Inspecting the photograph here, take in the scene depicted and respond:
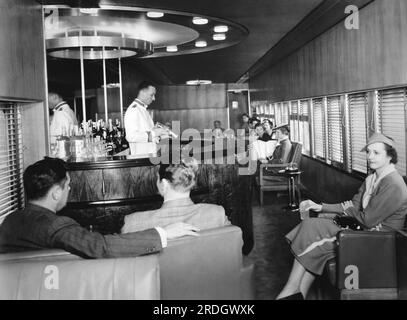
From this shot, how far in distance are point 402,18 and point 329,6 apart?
1.62m

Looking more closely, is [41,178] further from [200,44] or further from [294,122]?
[294,122]

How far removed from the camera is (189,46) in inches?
405

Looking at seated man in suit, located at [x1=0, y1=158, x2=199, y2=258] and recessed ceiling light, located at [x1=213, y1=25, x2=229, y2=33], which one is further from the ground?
recessed ceiling light, located at [x1=213, y1=25, x2=229, y2=33]

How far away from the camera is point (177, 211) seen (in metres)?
2.97

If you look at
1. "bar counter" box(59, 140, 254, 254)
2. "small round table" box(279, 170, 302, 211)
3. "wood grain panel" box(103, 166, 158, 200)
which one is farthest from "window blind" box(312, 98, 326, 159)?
"wood grain panel" box(103, 166, 158, 200)

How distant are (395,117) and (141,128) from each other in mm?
2898

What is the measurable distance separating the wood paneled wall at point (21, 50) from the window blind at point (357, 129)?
3945mm

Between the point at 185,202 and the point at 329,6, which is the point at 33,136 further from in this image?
the point at 329,6

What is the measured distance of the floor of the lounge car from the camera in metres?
4.51

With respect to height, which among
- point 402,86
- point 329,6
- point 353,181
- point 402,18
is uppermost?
point 329,6

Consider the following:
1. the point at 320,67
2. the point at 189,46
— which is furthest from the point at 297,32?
the point at 189,46

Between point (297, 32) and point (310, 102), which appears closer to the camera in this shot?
point (297, 32)

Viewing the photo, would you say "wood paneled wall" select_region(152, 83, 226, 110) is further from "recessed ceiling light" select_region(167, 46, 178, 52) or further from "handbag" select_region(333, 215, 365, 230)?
"handbag" select_region(333, 215, 365, 230)

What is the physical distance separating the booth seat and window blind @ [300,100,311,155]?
310 inches
